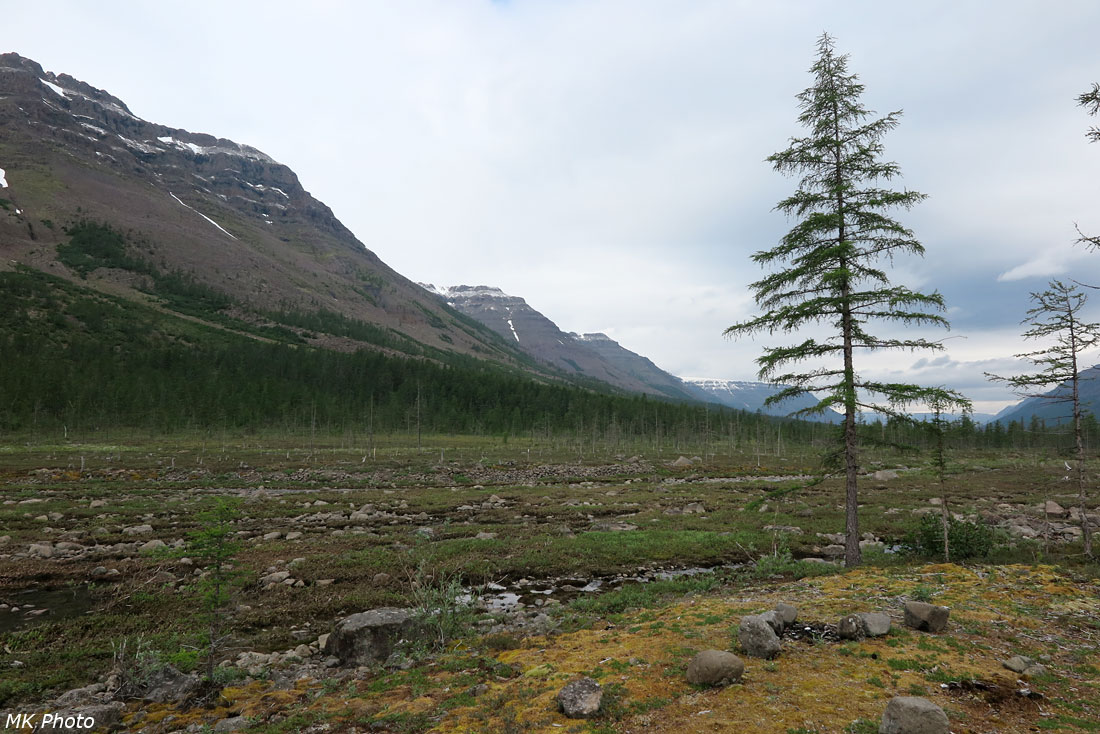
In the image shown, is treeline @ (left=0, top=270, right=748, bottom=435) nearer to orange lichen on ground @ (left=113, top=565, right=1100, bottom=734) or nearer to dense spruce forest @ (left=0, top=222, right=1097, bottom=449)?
dense spruce forest @ (left=0, top=222, right=1097, bottom=449)

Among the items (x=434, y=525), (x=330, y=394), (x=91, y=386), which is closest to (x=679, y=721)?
(x=434, y=525)

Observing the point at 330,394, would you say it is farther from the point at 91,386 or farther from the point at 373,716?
the point at 373,716

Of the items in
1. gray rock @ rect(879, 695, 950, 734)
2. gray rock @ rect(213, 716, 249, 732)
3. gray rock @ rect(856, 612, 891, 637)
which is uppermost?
gray rock @ rect(879, 695, 950, 734)

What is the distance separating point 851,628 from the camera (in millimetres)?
9859

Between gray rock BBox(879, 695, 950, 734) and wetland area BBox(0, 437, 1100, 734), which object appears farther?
wetland area BBox(0, 437, 1100, 734)

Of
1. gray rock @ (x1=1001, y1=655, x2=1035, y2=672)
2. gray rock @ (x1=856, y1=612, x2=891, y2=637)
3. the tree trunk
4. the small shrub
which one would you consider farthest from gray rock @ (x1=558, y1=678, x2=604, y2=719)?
the tree trunk

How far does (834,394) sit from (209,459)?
7187 cm

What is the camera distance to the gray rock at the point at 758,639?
9.19 metres

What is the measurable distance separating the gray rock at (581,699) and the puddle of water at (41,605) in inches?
614

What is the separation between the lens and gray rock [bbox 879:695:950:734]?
19.4 feet

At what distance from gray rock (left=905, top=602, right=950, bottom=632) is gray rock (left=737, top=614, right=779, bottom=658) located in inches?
145

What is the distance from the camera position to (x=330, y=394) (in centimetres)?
13138

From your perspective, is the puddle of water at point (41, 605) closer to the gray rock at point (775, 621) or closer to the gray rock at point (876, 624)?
the gray rock at point (775, 621)

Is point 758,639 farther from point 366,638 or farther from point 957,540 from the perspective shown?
point 957,540
